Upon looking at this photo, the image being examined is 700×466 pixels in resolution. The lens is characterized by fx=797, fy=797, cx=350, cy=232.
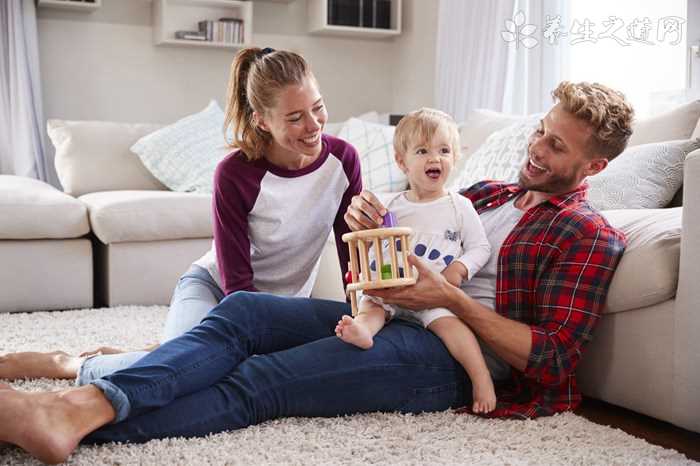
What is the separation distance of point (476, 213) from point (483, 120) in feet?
5.91

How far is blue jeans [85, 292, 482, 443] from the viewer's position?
1.47 metres

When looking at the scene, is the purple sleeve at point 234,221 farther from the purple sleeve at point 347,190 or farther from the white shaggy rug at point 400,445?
the white shaggy rug at point 400,445

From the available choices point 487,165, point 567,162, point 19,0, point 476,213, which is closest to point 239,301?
point 476,213

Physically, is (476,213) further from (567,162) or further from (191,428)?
(191,428)

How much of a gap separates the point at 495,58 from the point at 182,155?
5.78 feet

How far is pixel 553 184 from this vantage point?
181 centimetres

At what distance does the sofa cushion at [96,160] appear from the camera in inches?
157

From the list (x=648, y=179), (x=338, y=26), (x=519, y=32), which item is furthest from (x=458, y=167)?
(x=338, y=26)

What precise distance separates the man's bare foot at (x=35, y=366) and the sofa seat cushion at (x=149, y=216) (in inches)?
50.1

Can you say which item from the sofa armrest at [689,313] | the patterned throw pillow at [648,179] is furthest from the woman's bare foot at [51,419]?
the patterned throw pillow at [648,179]

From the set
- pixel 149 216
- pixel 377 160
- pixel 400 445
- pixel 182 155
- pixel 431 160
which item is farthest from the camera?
pixel 182 155

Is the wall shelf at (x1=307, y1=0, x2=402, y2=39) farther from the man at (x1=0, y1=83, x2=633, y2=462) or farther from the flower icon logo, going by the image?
the man at (x1=0, y1=83, x2=633, y2=462)

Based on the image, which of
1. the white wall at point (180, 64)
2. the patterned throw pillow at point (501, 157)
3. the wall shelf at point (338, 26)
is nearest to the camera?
the patterned throw pillow at point (501, 157)

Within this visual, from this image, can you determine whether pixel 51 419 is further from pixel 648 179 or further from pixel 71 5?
pixel 71 5
